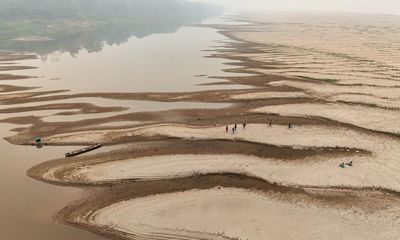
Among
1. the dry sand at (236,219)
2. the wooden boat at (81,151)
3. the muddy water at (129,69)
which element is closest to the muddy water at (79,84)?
the muddy water at (129,69)

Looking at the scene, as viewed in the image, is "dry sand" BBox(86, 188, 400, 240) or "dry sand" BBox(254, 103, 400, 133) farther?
"dry sand" BBox(254, 103, 400, 133)

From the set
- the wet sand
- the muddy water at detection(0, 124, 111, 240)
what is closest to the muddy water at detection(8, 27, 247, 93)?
the wet sand

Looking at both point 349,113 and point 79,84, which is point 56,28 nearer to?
point 79,84

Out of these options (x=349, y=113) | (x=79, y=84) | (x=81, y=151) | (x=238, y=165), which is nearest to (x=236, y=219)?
(x=238, y=165)

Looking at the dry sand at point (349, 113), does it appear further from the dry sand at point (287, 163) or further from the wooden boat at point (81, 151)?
the wooden boat at point (81, 151)

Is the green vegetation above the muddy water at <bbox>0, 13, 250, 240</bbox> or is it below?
above

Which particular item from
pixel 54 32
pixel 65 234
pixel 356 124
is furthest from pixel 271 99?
pixel 54 32

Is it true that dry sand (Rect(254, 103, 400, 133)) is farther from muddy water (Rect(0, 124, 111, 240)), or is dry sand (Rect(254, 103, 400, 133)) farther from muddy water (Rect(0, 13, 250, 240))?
muddy water (Rect(0, 124, 111, 240))

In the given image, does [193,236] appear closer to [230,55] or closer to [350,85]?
[350,85]
